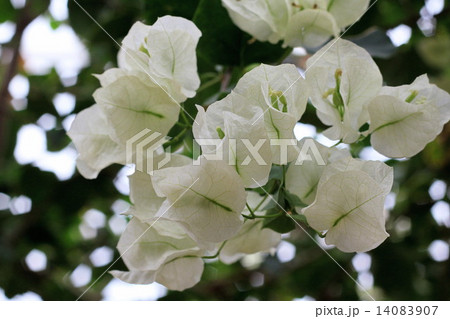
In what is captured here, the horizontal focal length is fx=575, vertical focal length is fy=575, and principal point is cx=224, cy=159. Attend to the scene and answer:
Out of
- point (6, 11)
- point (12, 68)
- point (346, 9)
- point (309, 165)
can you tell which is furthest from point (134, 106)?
point (6, 11)

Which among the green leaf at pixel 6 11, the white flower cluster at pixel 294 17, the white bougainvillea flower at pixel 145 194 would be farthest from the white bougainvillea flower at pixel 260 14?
the green leaf at pixel 6 11

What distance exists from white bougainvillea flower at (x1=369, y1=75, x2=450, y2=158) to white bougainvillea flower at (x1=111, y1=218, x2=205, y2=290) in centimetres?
22

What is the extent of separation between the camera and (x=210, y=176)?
1.55 ft

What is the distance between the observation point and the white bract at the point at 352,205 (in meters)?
0.49

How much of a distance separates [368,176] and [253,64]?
339mm

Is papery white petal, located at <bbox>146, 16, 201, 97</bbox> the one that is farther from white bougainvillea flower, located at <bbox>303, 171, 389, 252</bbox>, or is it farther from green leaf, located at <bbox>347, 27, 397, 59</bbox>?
green leaf, located at <bbox>347, 27, 397, 59</bbox>

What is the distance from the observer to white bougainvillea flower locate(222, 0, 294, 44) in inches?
27.0

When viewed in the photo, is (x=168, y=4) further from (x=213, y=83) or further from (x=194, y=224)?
(x=194, y=224)

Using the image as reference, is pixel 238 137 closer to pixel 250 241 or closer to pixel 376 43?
pixel 250 241

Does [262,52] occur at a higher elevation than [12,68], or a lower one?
higher

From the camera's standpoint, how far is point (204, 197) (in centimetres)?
49

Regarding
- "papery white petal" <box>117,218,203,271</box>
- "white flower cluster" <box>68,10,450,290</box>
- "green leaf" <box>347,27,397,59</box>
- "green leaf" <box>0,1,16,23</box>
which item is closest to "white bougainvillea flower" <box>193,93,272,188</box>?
"white flower cluster" <box>68,10,450,290</box>
